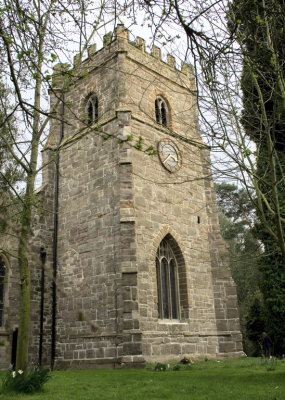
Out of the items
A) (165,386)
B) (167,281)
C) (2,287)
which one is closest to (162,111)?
(167,281)

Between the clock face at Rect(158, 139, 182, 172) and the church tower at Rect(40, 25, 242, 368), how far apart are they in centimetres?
5

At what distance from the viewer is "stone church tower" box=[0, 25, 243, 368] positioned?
13.1 metres

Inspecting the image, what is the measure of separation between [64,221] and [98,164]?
258 cm

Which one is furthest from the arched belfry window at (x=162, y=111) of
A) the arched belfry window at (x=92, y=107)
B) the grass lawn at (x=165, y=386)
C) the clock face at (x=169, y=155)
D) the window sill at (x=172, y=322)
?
the grass lawn at (x=165, y=386)

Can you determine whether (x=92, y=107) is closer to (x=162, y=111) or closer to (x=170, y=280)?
(x=162, y=111)

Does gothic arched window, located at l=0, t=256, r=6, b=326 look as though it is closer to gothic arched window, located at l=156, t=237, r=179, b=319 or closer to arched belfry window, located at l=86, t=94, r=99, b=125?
Result: gothic arched window, located at l=156, t=237, r=179, b=319

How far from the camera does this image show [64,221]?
16.1 metres

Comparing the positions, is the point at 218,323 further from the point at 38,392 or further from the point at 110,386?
the point at 38,392

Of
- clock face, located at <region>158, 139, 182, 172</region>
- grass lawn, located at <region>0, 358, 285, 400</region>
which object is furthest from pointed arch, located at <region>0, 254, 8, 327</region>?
clock face, located at <region>158, 139, 182, 172</region>

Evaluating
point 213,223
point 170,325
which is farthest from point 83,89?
point 170,325

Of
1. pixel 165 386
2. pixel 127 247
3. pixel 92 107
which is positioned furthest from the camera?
pixel 92 107

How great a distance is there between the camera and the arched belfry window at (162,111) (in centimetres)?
1723

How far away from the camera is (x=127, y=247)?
42.8 ft

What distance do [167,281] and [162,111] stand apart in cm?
713
